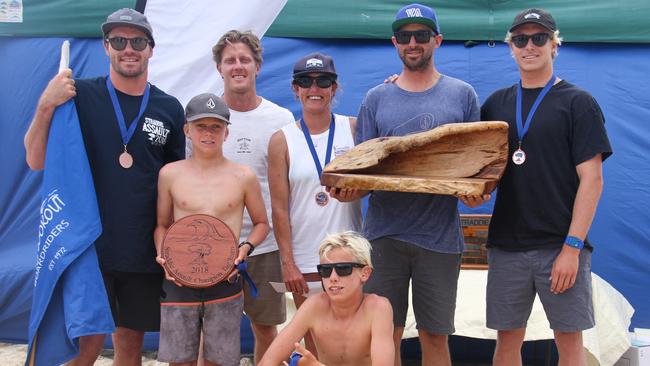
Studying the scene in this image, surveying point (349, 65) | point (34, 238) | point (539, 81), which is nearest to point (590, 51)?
point (349, 65)

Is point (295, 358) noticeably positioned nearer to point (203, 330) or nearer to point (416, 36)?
A: point (203, 330)

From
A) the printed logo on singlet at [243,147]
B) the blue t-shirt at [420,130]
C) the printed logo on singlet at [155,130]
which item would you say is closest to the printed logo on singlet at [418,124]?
the blue t-shirt at [420,130]

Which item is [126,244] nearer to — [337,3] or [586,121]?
[586,121]

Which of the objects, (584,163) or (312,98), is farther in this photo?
(312,98)

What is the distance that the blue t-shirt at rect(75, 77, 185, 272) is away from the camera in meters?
2.97

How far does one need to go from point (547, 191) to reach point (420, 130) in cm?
61

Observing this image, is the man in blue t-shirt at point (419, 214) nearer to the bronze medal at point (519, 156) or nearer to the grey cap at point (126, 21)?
the bronze medal at point (519, 156)

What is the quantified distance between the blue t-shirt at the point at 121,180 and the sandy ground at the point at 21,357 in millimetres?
1785

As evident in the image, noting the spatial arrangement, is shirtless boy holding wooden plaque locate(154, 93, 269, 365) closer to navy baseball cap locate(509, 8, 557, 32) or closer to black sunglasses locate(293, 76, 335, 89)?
black sunglasses locate(293, 76, 335, 89)

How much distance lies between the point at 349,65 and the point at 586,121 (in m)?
2.29

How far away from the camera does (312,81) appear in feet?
10.2

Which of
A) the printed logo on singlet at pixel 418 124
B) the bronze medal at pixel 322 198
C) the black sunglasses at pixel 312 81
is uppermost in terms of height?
the black sunglasses at pixel 312 81

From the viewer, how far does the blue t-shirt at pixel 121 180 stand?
2.97 m

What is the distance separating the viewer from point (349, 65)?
4.74 metres
